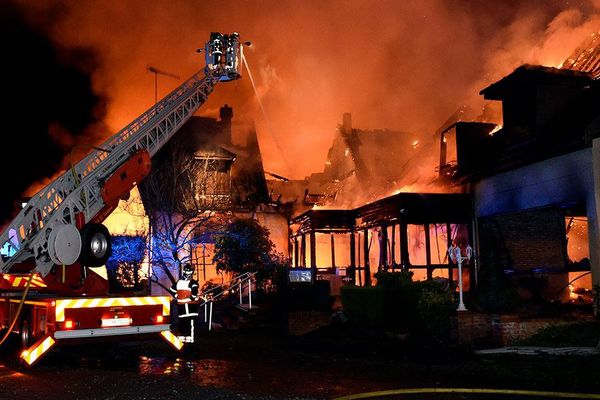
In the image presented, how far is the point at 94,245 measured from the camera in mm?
11070

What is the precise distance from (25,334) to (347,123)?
29.5 m

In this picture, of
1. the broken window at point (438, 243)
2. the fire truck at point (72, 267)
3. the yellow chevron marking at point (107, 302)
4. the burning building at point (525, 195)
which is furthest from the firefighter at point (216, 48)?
the yellow chevron marking at point (107, 302)

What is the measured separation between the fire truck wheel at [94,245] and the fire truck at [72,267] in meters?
0.02

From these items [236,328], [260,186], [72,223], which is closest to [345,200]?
[260,186]

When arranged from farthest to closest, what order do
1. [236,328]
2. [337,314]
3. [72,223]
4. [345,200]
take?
[345,200], [236,328], [337,314], [72,223]

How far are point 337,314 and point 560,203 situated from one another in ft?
20.2

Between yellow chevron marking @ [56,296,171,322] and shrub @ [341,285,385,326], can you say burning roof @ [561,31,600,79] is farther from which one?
yellow chevron marking @ [56,296,171,322]

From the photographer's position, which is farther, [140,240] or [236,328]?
[140,240]

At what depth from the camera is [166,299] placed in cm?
1083

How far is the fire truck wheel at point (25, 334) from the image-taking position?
34.8ft

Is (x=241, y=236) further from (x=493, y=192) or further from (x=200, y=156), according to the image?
(x=493, y=192)

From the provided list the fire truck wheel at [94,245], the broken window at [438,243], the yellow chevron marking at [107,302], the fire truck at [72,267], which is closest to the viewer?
the yellow chevron marking at [107,302]

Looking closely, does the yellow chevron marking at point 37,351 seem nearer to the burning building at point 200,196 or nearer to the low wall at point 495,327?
the low wall at point 495,327

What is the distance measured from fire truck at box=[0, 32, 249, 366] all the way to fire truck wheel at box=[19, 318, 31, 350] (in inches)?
0.7
